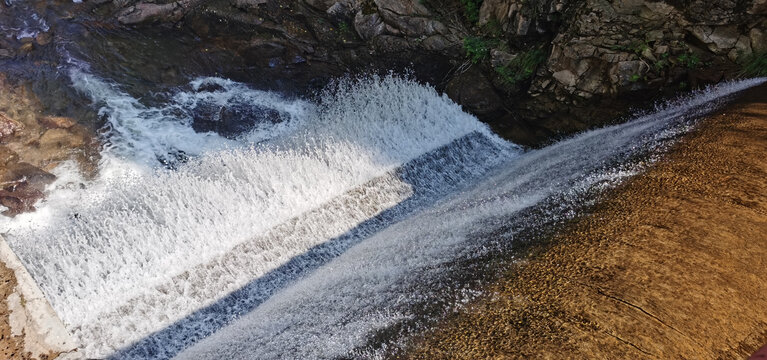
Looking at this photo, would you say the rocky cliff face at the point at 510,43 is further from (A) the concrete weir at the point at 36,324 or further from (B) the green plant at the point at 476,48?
(A) the concrete weir at the point at 36,324

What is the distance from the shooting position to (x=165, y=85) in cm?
825

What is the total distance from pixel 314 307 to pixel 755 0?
7.11 meters

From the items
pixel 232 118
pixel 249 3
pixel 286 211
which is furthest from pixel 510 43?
pixel 249 3

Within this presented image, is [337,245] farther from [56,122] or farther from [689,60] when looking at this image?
[689,60]

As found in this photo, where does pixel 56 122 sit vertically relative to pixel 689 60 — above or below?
above

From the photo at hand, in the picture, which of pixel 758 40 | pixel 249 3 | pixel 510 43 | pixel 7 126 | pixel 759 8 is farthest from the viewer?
pixel 249 3

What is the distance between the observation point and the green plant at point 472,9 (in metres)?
8.11

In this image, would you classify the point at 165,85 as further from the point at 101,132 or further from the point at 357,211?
the point at 357,211

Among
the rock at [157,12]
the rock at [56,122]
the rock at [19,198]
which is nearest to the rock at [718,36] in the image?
the rock at [157,12]

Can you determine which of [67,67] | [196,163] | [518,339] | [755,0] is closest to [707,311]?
[518,339]

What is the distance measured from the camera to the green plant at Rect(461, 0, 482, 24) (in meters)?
8.11

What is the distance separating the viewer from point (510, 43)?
7.65m

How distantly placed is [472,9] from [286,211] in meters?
5.38

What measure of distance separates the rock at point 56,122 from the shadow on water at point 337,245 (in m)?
4.48
